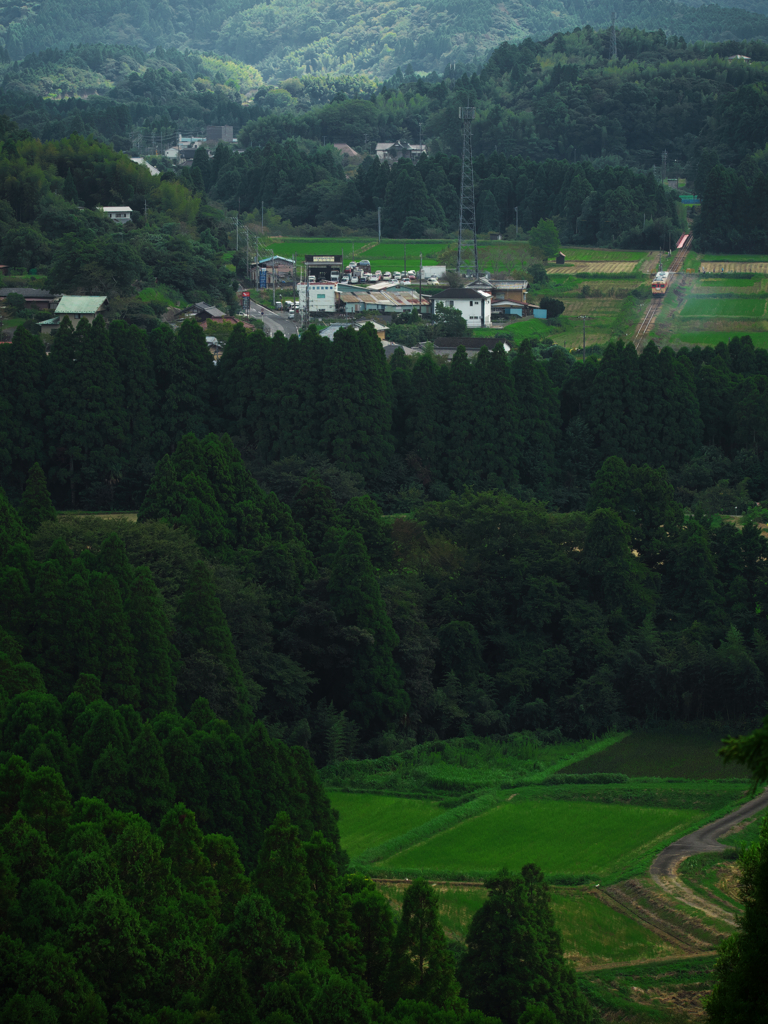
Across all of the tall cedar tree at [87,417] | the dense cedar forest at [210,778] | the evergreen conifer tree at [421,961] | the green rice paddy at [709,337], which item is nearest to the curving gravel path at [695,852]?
the dense cedar forest at [210,778]

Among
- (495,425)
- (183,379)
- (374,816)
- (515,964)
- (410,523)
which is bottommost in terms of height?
(374,816)

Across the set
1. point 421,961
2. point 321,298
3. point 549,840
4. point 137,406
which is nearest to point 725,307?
point 321,298

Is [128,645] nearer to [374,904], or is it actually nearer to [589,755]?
[589,755]

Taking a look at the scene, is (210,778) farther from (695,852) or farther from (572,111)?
(572,111)

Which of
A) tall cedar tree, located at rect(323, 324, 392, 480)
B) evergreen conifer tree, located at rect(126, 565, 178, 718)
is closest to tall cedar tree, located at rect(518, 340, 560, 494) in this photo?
tall cedar tree, located at rect(323, 324, 392, 480)

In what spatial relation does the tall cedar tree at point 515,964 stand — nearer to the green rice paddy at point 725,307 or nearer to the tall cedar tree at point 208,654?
the tall cedar tree at point 208,654

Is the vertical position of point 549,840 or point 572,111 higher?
point 572,111

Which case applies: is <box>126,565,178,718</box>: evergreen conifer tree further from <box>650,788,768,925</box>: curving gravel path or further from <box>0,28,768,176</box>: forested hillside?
<box>0,28,768,176</box>: forested hillside
